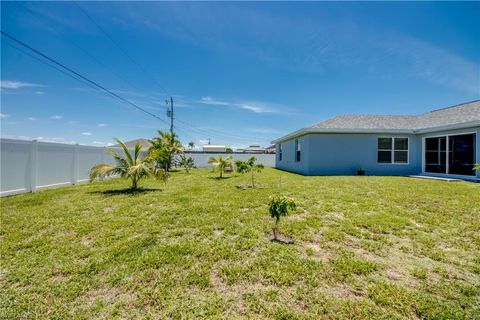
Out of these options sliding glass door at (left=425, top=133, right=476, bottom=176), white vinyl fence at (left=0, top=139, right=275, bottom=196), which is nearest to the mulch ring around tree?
white vinyl fence at (left=0, top=139, right=275, bottom=196)

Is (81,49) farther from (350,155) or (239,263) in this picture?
(350,155)

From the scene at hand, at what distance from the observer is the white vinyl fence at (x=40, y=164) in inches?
265

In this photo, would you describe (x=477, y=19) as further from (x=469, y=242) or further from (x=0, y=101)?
(x=0, y=101)

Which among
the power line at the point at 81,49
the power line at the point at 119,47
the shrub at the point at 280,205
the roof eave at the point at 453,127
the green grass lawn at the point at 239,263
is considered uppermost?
the power line at the point at 119,47

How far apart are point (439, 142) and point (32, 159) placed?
20841mm

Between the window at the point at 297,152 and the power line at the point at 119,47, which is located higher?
the power line at the point at 119,47

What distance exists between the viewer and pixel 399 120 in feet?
50.8

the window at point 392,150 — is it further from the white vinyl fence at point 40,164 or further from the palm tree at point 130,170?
the white vinyl fence at point 40,164

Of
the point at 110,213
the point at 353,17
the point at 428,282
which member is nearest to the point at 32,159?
the point at 110,213

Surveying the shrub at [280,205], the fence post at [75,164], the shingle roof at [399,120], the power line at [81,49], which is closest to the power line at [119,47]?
the power line at [81,49]

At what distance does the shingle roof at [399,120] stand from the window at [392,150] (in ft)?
2.94

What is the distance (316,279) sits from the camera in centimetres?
244

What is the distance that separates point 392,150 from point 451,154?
3.25 m

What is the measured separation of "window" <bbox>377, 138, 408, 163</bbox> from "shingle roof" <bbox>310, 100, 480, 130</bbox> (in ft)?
2.94
